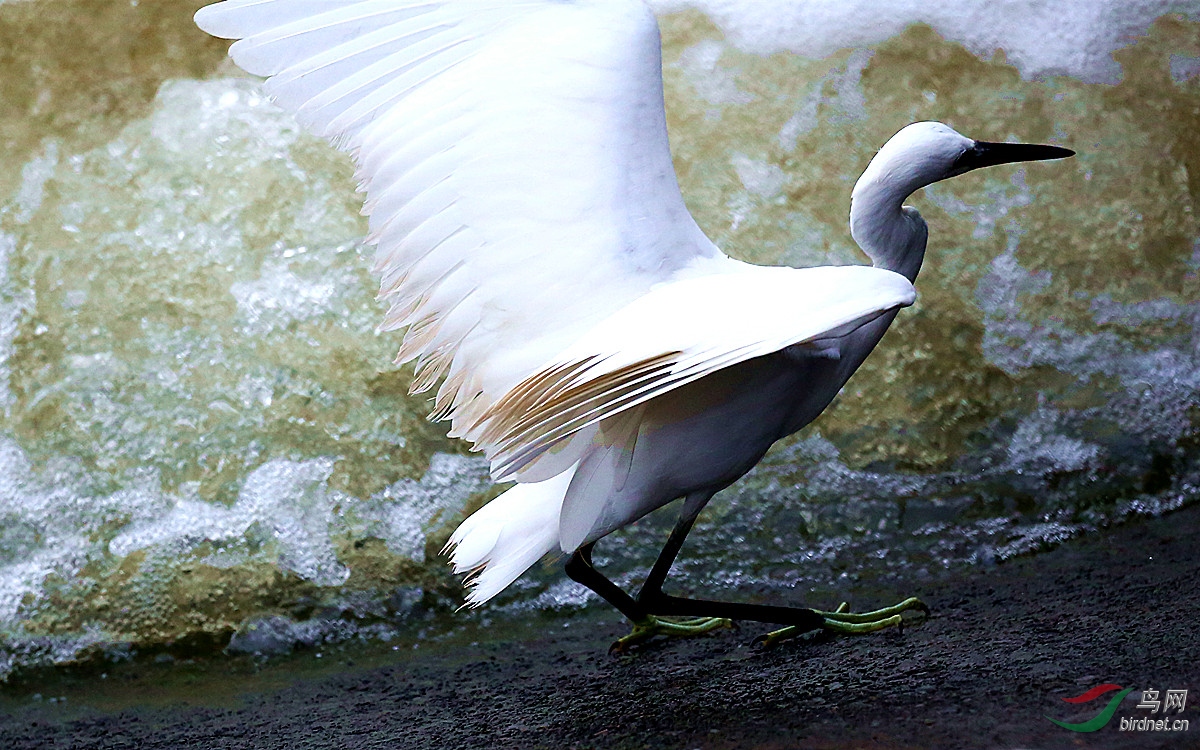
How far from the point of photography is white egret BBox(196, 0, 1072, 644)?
7.28 ft

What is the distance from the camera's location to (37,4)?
4.23m

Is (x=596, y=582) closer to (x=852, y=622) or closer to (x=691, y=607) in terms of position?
(x=691, y=607)

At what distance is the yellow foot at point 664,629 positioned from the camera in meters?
2.74

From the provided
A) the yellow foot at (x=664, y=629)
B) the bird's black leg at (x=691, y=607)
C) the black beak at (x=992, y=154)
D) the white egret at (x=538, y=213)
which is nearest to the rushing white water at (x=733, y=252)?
the yellow foot at (x=664, y=629)

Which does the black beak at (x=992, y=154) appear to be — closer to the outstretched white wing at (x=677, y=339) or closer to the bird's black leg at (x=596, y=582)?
the outstretched white wing at (x=677, y=339)

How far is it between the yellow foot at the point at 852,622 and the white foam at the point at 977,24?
2.48 m

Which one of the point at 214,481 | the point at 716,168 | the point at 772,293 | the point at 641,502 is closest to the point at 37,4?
A: the point at 214,481

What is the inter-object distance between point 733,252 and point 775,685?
1940 millimetres

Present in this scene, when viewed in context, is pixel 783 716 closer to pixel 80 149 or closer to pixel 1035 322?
pixel 1035 322

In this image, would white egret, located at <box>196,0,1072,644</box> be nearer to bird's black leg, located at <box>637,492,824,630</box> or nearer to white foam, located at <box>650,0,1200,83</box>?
bird's black leg, located at <box>637,492,824,630</box>

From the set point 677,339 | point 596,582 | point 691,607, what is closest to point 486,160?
point 677,339

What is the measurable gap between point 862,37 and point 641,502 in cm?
281

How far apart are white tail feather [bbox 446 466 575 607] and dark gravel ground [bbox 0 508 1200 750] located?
0.98 ft

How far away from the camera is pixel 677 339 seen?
1.79 metres
